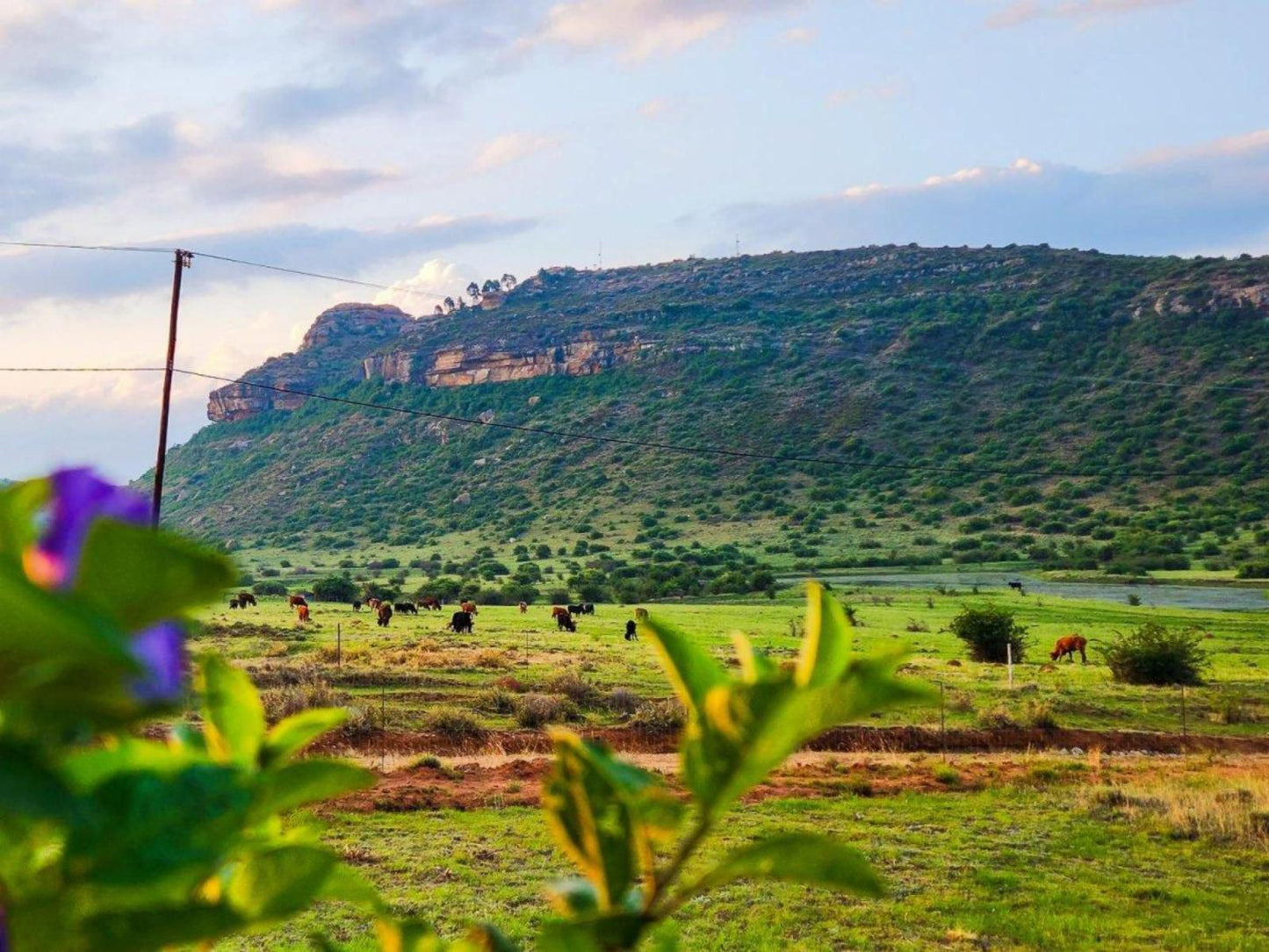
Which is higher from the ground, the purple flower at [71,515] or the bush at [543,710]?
the purple flower at [71,515]

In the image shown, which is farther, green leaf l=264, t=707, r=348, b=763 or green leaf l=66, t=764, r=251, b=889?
green leaf l=264, t=707, r=348, b=763

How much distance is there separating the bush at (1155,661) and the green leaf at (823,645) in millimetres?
27445

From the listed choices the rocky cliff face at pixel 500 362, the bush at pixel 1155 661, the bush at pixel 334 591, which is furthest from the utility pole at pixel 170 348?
the rocky cliff face at pixel 500 362

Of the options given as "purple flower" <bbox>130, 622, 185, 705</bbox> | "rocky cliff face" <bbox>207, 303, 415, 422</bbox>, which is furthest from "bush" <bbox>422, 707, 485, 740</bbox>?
"rocky cliff face" <bbox>207, 303, 415, 422</bbox>

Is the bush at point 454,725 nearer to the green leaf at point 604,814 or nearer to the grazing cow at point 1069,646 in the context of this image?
the grazing cow at point 1069,646

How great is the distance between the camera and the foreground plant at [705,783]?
0.44 metres

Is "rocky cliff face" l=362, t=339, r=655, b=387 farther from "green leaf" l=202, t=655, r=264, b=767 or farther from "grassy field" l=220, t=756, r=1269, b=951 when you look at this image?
"green leaf" l=202, t=655, r=264, b=767

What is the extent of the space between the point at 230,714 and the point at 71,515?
0.21 meters

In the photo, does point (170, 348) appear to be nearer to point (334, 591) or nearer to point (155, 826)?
point (155, 826)

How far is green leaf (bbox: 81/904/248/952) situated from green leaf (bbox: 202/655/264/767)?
6.1 inches

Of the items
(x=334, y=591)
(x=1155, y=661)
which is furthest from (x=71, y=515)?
(x=334, y=591)

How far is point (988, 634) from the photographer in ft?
92.0

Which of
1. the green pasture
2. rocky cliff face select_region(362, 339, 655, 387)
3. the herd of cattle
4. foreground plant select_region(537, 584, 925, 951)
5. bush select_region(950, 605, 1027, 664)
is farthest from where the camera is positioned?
rocky cliff face select_region(362, 339, 655, 387)

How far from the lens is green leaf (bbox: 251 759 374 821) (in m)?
0.47
